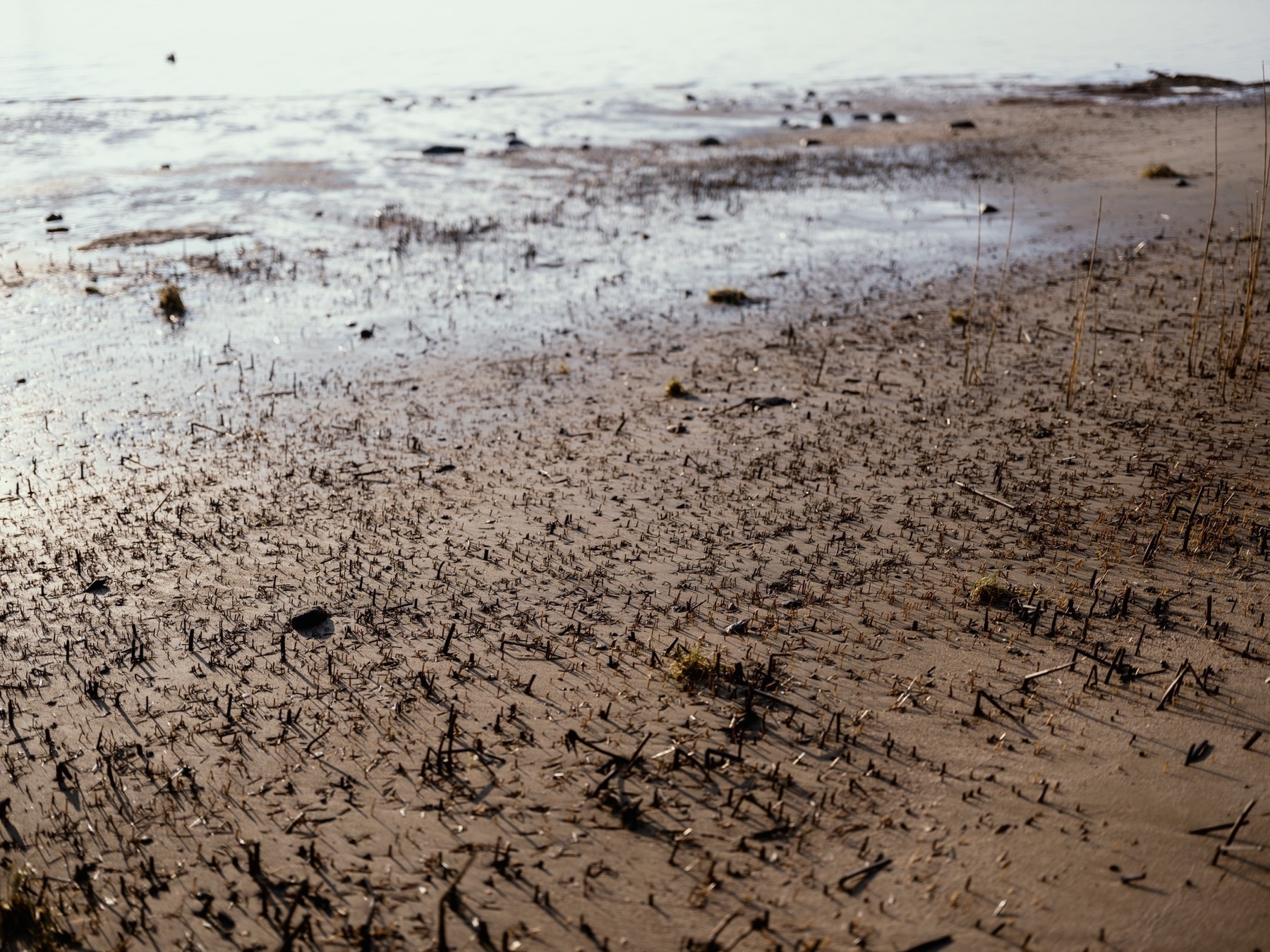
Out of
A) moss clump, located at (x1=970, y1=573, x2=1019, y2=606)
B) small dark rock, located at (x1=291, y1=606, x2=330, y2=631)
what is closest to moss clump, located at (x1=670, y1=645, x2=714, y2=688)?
moss clump, located at (x1=970, y1=573, x2=1019, y2=606)

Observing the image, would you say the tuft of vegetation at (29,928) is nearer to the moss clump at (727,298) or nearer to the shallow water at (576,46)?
the moss clump at (727,298)

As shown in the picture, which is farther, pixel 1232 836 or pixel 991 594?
pixel 991 594

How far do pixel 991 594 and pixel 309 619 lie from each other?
15.9 ft

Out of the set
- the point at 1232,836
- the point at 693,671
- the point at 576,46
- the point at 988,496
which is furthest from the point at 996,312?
the point at 576,46

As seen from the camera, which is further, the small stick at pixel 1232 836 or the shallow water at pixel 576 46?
the shallow water at pixel 576 46

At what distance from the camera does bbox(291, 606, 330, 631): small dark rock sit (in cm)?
683

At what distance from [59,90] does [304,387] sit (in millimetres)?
37182

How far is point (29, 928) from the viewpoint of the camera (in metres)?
4.46

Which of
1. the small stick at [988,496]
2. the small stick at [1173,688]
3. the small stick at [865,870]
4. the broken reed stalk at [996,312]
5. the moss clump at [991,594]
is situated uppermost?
the broken reed stalk at [996,312]

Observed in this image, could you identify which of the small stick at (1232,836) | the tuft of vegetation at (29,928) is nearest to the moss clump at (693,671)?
the small stick at (1232,836)

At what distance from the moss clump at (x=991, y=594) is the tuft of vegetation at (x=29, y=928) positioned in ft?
18.9

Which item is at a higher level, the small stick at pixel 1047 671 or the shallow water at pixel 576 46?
the shallow water at pixel 576 46

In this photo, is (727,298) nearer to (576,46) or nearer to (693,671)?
(693,671)

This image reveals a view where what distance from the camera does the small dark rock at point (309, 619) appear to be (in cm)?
683
